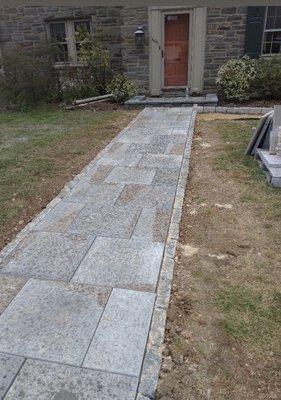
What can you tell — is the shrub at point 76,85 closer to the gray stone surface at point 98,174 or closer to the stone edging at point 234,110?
the stone edging at point 234,110

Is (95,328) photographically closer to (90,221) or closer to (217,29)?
(90,221)

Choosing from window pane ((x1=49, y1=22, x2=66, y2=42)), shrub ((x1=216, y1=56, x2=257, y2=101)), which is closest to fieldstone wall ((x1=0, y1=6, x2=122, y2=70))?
window pane ((x1=49, y1=22, x2=66, y2=42))

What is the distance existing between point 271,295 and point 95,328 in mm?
1431

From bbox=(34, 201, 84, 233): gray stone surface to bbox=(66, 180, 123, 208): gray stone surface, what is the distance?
0.16 meters

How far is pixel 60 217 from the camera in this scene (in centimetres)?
415

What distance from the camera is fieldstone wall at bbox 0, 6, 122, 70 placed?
11.7 m

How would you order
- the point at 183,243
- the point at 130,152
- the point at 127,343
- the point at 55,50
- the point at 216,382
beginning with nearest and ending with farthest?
1. the point at 216,382
2. the point at 127,343
3. the point at 183,243
4. the point at 130,152
5. the point at 55,50

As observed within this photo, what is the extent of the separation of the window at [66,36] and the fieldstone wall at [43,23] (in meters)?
0.27

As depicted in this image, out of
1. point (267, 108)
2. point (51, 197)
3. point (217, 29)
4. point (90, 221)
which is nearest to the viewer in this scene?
point (90, 221)

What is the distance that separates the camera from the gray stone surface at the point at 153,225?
3691mm

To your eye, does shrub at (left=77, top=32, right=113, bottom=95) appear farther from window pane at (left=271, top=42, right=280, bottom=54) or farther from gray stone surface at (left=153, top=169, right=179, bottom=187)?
gray stone surface at (left=153, top=169, right=179, bottom=187)

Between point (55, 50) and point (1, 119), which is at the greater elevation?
point (55, 50)

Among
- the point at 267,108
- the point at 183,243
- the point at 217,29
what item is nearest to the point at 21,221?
the point at 183,243

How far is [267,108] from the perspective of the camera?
9703 millimetres
